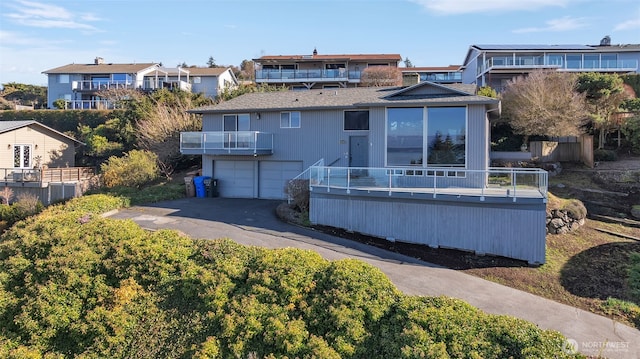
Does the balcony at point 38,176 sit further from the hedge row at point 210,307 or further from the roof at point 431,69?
the roof at point 431,69

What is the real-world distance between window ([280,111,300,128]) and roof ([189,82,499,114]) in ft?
1.44

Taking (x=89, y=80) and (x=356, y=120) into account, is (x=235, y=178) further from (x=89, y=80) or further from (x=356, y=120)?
(x=89, y=80)

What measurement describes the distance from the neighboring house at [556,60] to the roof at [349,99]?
21971 mm

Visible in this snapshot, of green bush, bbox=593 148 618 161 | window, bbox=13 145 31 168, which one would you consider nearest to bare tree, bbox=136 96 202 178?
window, bbox=13 145 31 168

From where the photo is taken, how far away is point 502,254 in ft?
38.8

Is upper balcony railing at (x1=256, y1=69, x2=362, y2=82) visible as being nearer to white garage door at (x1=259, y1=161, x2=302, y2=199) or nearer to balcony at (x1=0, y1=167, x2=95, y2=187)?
balcony at (x1=0, y1=167, x2=95, y2=187)

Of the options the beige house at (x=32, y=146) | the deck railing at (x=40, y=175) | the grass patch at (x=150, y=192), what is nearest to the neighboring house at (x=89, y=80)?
the beige house at (x=32, y=146)

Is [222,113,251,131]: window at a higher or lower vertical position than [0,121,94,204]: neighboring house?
higher

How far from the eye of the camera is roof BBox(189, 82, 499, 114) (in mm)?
15773

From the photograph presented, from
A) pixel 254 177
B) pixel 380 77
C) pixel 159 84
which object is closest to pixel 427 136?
pixel 254 177

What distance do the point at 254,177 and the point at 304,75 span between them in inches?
947

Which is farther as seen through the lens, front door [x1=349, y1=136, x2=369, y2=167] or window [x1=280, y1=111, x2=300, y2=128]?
window [x1=280, y1=111, x2=300, y2=128]

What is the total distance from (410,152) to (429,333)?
35.5 feet

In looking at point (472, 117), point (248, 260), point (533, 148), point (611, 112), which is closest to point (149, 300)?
point (248, 260)
